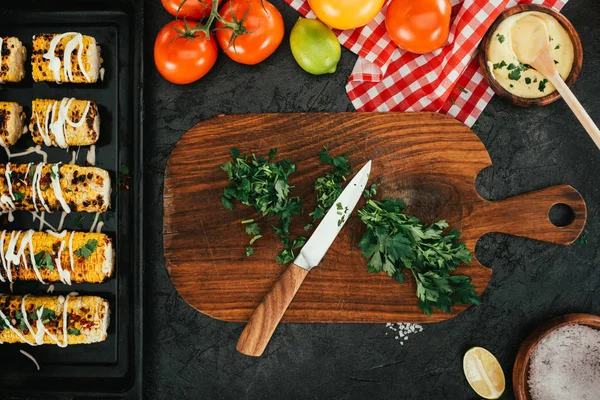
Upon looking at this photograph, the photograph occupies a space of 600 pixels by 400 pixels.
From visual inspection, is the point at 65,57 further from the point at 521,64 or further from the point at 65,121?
the point at 521,64

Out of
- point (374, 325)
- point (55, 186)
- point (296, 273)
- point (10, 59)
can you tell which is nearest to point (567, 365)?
point (374, 325)

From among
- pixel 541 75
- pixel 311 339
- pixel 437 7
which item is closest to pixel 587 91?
pixel 541 75

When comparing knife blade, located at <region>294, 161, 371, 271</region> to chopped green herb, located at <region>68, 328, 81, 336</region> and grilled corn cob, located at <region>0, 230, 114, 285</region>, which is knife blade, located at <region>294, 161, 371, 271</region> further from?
chopped green herb, located at <region>68, 328, 81, 336</region>

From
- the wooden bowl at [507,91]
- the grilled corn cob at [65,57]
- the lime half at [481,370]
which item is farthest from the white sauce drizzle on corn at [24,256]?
the wooden bowl at [507,91]

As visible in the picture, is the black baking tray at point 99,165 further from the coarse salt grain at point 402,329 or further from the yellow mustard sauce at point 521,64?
the yellow mustard sauce at point 521,64

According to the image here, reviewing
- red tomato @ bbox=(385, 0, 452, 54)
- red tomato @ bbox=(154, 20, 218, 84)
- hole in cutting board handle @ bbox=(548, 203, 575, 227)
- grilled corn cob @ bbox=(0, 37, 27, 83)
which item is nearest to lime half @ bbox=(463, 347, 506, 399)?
hole in cutting board handle @ bbox=(548, 203, 575, 227)

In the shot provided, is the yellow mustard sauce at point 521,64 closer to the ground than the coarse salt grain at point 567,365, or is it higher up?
higher up
